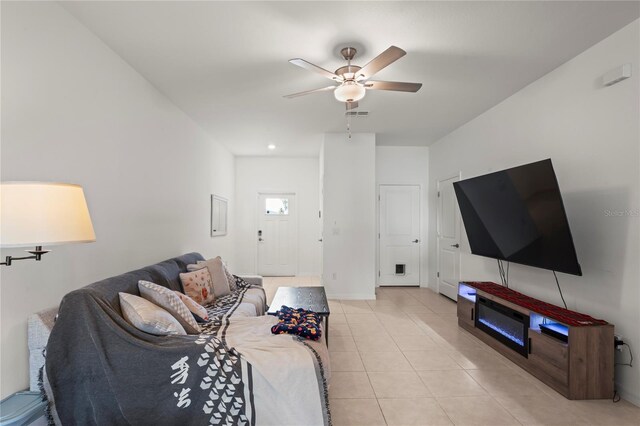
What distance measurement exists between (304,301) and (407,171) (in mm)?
3829

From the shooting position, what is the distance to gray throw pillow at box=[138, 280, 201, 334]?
214 cm

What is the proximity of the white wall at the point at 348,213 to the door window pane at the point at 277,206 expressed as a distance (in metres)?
2.08

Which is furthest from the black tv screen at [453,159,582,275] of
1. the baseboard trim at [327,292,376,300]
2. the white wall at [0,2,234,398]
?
the white wall at [0,2,234,398]

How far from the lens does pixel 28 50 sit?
70.1 inches

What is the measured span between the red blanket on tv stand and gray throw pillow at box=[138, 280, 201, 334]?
276cm

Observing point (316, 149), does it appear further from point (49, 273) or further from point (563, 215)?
point (49, 273)

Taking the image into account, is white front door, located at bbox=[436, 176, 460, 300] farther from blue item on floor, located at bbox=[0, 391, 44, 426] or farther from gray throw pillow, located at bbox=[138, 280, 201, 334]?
blue item on floor, located at bbox=[0, 391, 44, 426]

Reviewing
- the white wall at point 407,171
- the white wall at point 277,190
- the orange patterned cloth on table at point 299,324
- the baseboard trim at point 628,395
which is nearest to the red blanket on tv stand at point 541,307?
the baseboard trim at point 628,395

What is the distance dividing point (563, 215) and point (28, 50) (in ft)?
12.3

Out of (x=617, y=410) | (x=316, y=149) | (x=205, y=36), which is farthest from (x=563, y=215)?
(x=316, y=149)

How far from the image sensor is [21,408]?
1.48 meters

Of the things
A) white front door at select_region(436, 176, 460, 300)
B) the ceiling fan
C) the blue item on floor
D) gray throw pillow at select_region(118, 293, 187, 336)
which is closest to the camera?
the blue item on floor

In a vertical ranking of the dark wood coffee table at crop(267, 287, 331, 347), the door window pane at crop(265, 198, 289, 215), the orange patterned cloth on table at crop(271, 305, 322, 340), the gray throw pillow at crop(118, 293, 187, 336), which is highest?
the door window pane at crop(265, 198, 289, 215)

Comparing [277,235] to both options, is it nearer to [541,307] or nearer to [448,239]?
[448,239]
